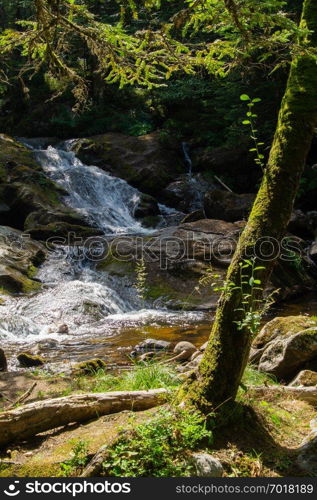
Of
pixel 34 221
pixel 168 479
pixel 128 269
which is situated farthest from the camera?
pixel 34 221

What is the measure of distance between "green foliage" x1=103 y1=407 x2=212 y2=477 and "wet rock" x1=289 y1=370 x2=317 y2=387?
7.23 ft

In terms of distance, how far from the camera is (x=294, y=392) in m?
4.48

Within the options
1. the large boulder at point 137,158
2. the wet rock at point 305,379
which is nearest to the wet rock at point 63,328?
the wet rock at point 305,379

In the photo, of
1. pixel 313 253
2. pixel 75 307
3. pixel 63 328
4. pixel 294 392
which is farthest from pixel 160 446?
pixel 313 253

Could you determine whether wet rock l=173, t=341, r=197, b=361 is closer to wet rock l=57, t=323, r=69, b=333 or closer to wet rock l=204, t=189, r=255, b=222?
wet rock l=57, t=323, r=69, b=333

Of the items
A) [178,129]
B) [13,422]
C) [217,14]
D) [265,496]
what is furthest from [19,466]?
[178,129]

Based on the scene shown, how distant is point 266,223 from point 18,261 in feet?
33.5

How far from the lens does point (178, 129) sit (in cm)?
2353

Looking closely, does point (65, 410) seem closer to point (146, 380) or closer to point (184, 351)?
point (146, 380)

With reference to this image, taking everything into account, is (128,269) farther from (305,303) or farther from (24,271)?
(305,303)

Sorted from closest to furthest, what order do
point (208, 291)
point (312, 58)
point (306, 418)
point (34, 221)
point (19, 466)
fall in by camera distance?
point (19, 466) → point (312, 58) → point (306, 418) → point (208, 291) → point (34, 221)

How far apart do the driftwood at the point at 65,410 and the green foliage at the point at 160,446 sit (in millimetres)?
549

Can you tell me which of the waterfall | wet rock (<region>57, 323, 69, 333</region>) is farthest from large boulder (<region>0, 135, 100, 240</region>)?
wet rock (<region>57, 323, 69, 333</region>)

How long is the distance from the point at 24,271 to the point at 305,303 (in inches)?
299
